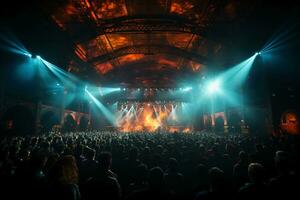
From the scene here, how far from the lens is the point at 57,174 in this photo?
272cm

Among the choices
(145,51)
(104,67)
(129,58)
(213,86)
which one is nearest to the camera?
(145,51)

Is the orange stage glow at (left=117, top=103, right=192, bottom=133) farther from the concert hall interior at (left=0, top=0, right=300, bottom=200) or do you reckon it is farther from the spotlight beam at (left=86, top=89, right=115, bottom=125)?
the concert hall interior at (left=0, top=0, right=300, bottom=200)

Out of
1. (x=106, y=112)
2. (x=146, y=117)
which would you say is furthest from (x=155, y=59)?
(x=146, y=117)

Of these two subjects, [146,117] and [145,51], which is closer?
[145,51]

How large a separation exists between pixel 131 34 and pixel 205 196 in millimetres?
18960

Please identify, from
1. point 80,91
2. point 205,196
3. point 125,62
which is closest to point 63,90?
point 80,91

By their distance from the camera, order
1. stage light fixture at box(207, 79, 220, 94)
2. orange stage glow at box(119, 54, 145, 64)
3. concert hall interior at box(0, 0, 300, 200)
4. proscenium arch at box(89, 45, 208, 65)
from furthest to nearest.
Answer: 1. orange stage glow at box(119, 54, 145, 64)
2. stage light fixture at box(207, 79, 220, 94)
3. proscenium arch at box(89, 45, 208, 65)
4. concert hall interior at box(0, 0, 300, 200)

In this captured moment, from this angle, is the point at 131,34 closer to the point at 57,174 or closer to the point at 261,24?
the point at 261,24

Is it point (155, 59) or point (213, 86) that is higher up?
point (155, 59)

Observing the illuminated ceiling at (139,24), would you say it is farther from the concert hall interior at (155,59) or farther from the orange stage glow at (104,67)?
the orange stage glow at (104,67)

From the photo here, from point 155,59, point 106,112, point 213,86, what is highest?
point 155,59

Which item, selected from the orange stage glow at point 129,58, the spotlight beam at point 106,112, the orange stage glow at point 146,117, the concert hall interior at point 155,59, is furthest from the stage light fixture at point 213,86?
the spotlight beam at point 106,112

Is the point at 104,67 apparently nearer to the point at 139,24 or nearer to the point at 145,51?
the point at 145,51

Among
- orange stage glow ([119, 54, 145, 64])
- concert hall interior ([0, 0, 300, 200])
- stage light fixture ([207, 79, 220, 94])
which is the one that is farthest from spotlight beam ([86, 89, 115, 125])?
stage light fixture ([207, 79, 220, 94])
